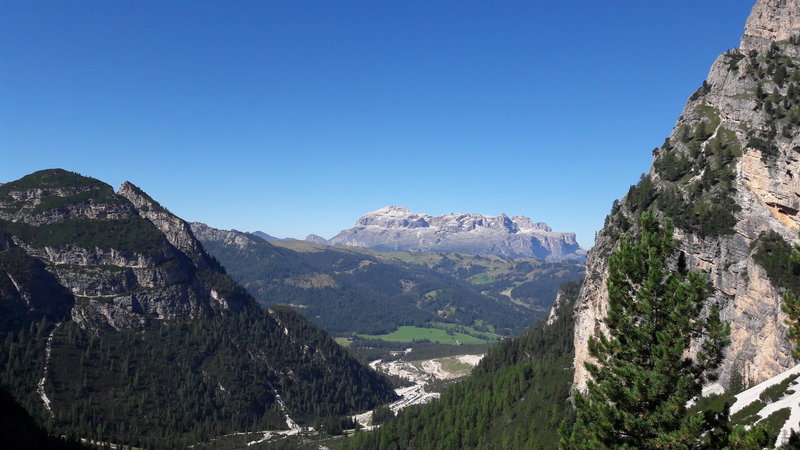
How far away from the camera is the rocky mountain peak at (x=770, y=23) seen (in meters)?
154

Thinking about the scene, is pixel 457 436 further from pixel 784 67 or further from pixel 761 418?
pixel 784 67

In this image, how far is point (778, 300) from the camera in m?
97.8

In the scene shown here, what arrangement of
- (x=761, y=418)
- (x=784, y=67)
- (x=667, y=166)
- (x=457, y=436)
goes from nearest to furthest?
(x=761, y=418) → (x=784, y=67) → (x=667, y=166) → (x=457, y=436)

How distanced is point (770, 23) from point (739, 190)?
7978cm

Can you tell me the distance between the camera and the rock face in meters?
101

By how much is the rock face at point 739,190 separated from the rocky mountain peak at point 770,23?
0.98ft

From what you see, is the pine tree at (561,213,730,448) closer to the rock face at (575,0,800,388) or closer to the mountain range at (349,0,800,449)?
the mountain range at (349,0,800,449)

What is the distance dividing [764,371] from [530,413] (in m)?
84.6

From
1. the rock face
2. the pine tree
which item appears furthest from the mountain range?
the pine tree

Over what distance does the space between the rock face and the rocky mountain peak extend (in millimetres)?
298

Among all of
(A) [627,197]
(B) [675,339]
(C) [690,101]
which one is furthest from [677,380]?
(C) [690,101]

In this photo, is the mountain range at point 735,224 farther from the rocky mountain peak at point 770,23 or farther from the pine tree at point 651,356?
the pine tree at point 651,356

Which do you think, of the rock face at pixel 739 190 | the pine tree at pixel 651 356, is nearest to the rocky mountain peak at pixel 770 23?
the rock face at pixel 739 190

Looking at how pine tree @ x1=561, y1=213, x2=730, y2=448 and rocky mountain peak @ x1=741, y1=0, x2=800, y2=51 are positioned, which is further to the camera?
rocky mountain peak @ x1=741, y1=0, x2=800, y2=51
